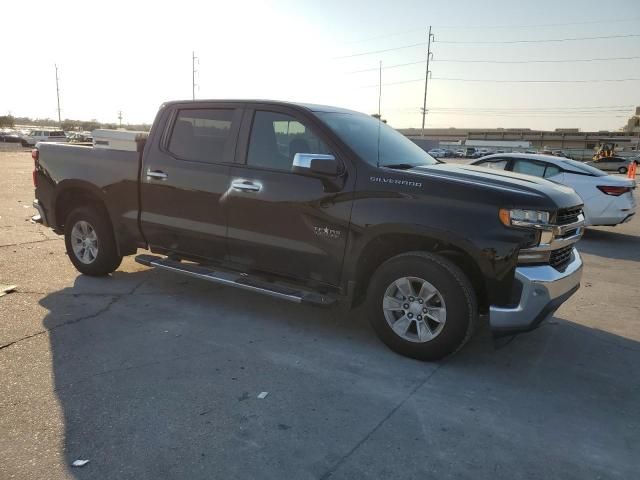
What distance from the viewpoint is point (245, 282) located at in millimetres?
4773

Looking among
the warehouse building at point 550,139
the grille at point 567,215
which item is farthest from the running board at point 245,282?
the warehouse building at point 550,139

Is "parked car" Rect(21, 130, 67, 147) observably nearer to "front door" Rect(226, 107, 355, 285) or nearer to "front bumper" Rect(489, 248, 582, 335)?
"front door" Rect(226, 107, 355, 285)

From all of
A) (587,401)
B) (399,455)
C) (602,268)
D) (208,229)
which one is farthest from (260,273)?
(602,268)

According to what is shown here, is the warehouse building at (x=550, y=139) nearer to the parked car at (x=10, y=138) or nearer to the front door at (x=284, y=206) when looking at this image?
the parked car at (x=10, y=138)

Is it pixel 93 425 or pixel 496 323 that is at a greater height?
pixel 496 323

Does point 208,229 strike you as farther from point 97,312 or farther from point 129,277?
point 129,277

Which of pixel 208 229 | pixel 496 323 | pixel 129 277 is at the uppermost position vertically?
pixel 208 229

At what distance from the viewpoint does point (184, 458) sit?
2826 millimetres

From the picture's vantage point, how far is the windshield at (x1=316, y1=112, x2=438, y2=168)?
452 cm

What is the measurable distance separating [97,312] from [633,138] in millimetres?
107877

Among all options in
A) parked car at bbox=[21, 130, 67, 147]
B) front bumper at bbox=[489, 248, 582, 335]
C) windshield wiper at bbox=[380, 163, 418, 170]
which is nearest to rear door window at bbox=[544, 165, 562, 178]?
windshield wiper at bbox=[380, 163, 418, 170]

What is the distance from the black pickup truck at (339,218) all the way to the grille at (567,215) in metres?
0.02

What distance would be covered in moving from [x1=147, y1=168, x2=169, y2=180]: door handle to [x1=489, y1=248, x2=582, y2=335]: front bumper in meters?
3.41

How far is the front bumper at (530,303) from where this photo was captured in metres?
3.74
